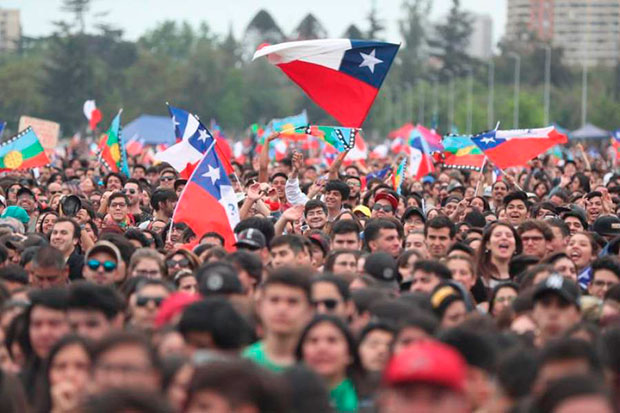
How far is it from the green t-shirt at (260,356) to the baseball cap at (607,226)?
7510mm

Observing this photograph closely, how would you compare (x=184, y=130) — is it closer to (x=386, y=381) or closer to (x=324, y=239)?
(x=324, y=239)

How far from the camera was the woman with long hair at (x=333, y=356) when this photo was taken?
306 inches

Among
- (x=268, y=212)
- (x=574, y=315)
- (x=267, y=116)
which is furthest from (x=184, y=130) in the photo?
(x=267, y=116)

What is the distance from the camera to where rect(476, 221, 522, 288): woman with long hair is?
1240 centimetres

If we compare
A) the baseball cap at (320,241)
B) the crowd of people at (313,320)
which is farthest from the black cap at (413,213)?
the baseball cap at (320,241)

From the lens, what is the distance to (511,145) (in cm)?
2098

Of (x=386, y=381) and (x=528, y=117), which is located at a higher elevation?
(x=528, y=117)

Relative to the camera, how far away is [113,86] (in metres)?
108

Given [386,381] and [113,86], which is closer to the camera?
[386,381]

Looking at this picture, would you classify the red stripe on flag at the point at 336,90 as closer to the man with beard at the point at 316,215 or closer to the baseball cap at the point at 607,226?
the man with beard at the point at 316,215

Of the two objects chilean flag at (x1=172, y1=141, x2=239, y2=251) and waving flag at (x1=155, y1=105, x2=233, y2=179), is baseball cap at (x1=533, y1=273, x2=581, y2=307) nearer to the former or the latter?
chilean flag at (x1=172, y1=141, x2=239, y2=251)

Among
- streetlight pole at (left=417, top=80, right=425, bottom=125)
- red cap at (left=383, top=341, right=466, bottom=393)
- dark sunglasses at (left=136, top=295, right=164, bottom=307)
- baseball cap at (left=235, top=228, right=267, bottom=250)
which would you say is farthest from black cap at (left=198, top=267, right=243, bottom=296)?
streetlight pole at (left=417, top=80, right=425, bottom=125)

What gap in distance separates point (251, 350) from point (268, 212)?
752cm

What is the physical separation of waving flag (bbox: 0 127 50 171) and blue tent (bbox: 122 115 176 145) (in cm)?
2119
